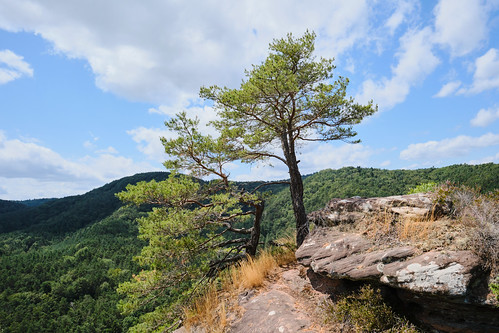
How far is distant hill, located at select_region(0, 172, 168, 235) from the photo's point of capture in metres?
124

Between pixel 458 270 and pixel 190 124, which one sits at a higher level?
pixel 190 124

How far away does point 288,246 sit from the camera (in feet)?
30.2

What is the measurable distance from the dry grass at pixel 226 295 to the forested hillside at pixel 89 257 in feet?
31.0

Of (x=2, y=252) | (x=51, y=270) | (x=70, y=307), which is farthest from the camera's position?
(x=2, y=252)

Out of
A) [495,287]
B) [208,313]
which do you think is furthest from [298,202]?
[495,287]

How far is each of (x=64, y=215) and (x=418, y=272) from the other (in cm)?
16429

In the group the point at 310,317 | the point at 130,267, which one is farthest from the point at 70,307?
the point at 310,317

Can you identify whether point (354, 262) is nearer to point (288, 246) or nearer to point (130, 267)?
point (288, 246)

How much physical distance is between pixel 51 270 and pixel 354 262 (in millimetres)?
88190

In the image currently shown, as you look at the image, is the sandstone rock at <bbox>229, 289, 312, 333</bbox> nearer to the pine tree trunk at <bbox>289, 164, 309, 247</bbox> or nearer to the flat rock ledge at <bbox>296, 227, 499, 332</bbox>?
the flat rock ledge at <bbox>296, 227, 499, 332</bbox>

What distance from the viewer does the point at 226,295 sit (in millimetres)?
7102

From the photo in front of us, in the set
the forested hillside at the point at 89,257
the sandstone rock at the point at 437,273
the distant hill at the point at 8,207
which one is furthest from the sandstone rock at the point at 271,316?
the distant hill at the point at 8,207

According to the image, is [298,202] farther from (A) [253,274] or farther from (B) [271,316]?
(B) [271,316]

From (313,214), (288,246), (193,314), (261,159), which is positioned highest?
(261,159)
